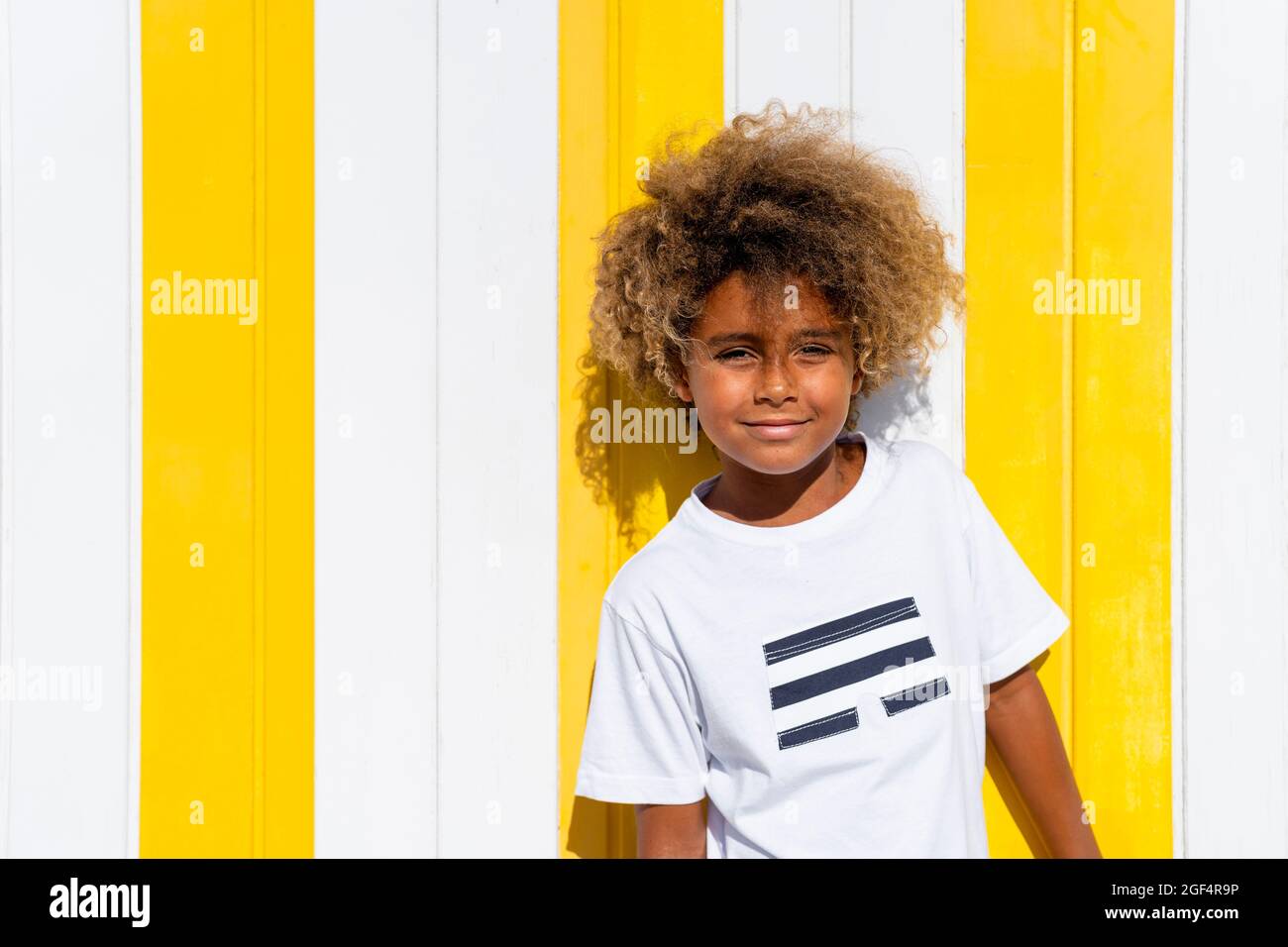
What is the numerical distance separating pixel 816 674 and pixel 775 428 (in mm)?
277

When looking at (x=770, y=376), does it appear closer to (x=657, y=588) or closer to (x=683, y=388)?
(x=683, y=388)


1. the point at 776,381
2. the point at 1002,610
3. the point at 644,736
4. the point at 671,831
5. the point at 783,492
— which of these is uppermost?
the point at 776,381

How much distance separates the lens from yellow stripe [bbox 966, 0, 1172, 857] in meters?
1.18

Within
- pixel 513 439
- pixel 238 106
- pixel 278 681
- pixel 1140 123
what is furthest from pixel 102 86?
pixel 1140 123

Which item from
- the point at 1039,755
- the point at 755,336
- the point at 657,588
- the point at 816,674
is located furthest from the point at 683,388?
the point at 1039,755

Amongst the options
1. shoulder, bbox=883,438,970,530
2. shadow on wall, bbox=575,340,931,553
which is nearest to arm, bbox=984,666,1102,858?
shoulder, bbox=883,438,970,530

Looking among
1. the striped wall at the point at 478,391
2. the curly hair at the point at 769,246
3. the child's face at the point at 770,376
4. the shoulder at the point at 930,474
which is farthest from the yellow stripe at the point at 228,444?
the shoulder at the point at 930,474

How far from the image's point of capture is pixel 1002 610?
1086mm

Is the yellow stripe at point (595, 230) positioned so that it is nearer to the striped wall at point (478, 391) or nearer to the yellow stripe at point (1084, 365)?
the striped wall at point (478, 391)

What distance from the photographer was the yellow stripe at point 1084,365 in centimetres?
118

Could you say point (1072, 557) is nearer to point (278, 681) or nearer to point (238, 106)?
point (278, 681)

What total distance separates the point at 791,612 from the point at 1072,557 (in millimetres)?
430

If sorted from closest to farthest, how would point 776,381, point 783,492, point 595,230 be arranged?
point 776,381 → point 783,492 → point 595,230

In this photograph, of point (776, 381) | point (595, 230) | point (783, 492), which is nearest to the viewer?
point (776, 381)
